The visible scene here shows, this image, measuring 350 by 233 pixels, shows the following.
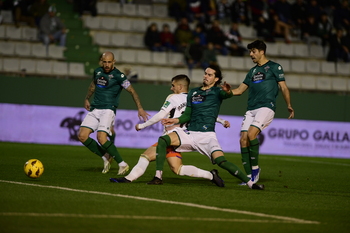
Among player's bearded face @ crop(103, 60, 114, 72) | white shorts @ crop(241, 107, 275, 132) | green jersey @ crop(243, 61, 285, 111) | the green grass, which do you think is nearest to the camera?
the green grass

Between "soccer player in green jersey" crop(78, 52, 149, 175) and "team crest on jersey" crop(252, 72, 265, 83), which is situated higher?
"team crest on jersey" crop(252, 72, 265, 83)

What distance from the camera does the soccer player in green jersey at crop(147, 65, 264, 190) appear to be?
8188 mm

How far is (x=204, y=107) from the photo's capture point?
841cm

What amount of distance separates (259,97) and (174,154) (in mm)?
1732

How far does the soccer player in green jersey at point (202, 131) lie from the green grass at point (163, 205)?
355mm

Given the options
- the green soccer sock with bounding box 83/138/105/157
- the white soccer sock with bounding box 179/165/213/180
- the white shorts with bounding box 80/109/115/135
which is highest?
the white shorts with bounding box 80/109/115/135

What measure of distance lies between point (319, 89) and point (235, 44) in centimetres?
351

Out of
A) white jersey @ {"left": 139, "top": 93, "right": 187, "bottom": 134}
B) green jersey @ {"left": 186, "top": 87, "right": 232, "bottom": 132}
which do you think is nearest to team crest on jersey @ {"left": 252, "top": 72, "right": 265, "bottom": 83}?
green jersey @ {"left": 186, "top": 87, "right": 232, "bottom": 132}

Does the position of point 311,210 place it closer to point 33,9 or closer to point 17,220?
point 17,220

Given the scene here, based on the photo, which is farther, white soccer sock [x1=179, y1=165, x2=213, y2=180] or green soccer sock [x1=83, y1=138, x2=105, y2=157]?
green soccer sock [x1=83, y1=138, x2=105, y2=157]

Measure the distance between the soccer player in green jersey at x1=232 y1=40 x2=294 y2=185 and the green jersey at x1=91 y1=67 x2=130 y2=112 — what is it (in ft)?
7.23

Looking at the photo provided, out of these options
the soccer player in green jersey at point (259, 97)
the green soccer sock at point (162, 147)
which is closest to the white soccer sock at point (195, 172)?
the green soccer sock at point (162, 147)

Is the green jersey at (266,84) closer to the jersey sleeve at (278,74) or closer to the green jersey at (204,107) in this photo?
the jersey sleeve at (278,74)

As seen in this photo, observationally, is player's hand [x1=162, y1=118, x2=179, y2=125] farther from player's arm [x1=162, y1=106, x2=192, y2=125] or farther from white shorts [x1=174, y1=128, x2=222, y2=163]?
white shorts [x1=174, y1=128, x2=222, y2=163]
